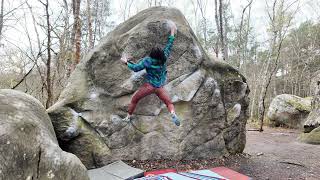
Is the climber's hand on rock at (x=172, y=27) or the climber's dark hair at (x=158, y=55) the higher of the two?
the climber's hand on rock at (x=172, y=27)

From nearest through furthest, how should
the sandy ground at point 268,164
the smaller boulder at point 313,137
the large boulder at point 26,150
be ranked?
the large boulder at point 26,150
the sandy ground at point 268,164
the smaller boulder at point 313,137

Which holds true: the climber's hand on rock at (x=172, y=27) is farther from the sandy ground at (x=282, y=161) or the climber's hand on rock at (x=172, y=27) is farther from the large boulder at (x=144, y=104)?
the sandy ground at (x=282, y=161)

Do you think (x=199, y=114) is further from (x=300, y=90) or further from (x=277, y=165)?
(x=300, y=90)

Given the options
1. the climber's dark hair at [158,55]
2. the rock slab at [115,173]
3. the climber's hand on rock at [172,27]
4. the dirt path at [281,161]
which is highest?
the climber's hand on rock at [172,27]

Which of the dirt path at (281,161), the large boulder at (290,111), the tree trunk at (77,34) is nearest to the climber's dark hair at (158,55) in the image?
the dirt path at (281,161)

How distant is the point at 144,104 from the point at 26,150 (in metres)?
4.36

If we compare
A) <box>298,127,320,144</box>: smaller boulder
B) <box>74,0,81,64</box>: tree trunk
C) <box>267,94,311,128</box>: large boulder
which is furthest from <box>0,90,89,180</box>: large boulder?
<box>267,94,311,128</box>: large boulder

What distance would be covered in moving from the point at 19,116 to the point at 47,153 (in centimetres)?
74

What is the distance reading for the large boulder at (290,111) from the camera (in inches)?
722

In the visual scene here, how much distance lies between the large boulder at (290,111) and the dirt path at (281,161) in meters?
6.34

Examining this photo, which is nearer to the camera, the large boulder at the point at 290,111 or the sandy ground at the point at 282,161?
the sandy ground at the point at 282,161

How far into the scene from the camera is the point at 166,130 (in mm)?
8125

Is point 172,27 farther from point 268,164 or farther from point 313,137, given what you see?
point 313,137

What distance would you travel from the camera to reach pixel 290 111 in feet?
61.4
